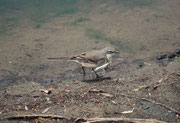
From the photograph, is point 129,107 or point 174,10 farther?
point 174,10

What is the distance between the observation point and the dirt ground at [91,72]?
4.18 meters

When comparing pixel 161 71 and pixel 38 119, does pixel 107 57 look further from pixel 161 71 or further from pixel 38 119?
pixel 38 119

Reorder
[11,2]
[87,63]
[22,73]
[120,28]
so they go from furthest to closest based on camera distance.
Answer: [11,2] → [120,28] → [22,73] → [87,63]

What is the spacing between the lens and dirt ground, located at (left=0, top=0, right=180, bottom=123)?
4180 millimetres

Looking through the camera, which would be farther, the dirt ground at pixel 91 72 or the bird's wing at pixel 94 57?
the bird's wing at pixel 94 57

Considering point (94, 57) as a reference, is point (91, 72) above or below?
below

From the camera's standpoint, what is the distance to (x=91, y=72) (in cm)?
717

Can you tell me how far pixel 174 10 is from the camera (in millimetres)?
13125

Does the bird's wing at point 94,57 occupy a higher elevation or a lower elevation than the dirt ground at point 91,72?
higher

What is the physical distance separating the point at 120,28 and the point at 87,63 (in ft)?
17.9

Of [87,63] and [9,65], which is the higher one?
[87,63]

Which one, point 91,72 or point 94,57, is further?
point 91,72

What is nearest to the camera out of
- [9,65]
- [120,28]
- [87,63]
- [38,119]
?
[38,119]

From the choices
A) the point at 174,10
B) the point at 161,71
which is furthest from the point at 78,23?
the point at 161,71
